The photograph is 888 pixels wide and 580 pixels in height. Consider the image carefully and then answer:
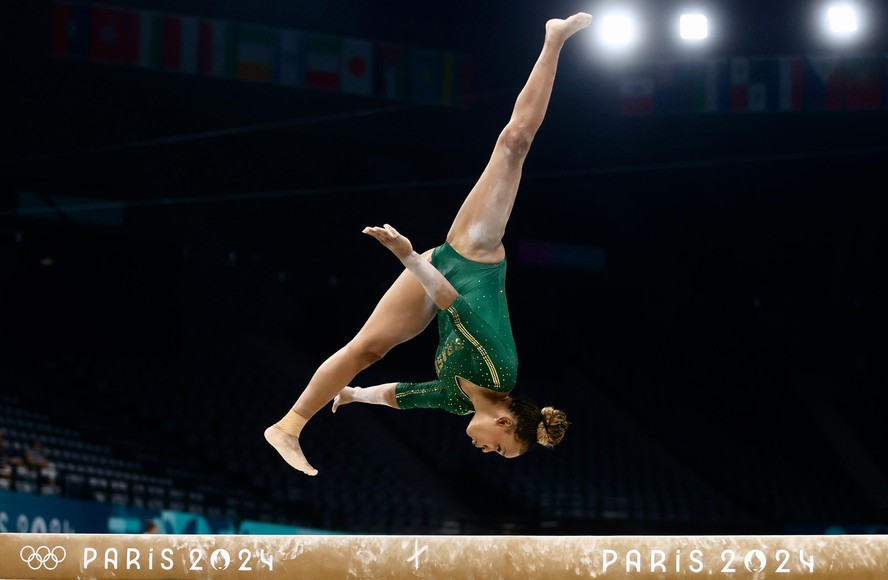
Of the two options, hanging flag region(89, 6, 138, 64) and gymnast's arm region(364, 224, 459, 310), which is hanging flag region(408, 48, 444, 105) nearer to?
hanging flag region(89, 6, 138, 64)

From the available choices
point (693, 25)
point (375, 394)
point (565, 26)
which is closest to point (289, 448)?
point (375, 394)

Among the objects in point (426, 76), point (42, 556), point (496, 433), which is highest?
point (426, 76)

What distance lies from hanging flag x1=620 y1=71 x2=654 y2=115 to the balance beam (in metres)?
13.8

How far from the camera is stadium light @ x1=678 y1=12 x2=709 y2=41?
14853 mm

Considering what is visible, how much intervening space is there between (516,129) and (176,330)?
15118mm

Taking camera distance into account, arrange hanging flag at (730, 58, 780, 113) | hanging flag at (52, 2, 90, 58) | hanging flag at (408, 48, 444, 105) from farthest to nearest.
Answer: hanging flag at (408, 48, 444, 105) < hanging flag at (730, 58, 780, 113) < hanging flag at (52, 2, 90, 58)

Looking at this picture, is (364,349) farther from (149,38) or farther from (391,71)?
(391,71)

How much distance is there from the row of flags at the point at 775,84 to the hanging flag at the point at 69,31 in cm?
832

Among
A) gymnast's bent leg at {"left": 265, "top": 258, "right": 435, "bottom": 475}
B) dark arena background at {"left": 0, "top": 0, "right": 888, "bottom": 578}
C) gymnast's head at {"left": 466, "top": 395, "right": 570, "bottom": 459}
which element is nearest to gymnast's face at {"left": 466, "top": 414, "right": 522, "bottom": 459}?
gymnast's head at {"left": 466, "top": 395, "right": 570, "bottom": 459}

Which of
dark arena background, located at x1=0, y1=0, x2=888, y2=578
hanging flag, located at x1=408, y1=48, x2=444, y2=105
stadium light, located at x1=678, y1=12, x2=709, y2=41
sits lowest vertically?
dark arena background, located at x1=0, y1=0, x2=888, y2=578

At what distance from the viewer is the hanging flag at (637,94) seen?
16.7 m

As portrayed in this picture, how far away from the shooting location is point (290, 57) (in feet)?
53.7

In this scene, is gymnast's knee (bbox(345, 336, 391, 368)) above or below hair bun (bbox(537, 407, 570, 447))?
above

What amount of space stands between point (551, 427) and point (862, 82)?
1348 cm
